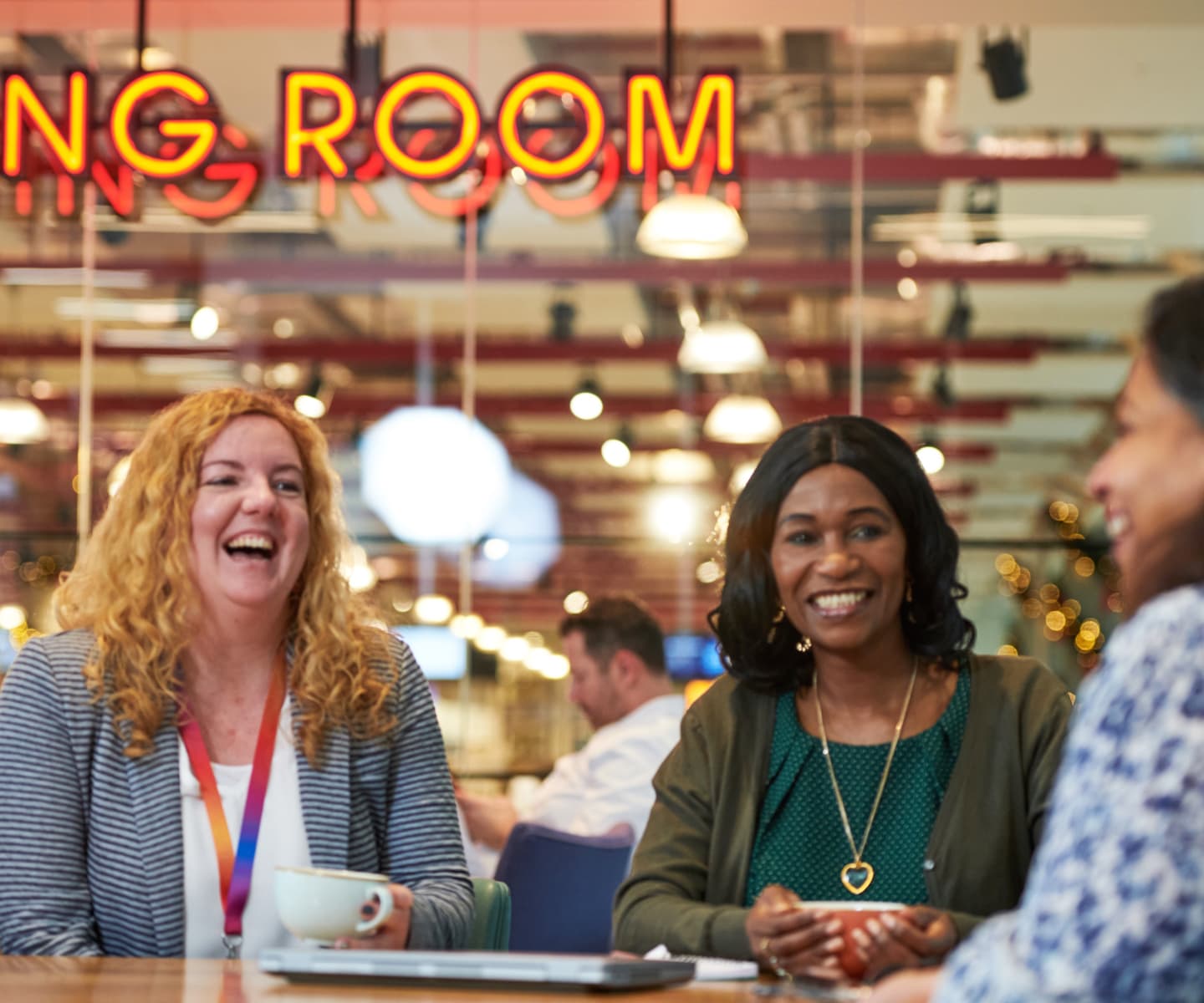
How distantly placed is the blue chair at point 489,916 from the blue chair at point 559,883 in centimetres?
134

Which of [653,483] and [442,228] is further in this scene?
[653,483]

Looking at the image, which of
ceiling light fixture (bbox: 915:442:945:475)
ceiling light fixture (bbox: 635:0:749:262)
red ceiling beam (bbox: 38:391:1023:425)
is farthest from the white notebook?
ceiling light fixture (bbox: 915:442:945:475)

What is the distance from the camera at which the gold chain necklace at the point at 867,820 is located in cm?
204

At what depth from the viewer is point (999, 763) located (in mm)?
2059

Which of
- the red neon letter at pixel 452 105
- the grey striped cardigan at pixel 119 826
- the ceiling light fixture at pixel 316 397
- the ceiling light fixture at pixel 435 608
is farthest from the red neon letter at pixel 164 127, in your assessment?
the grey striped cardigan at pixel 119 826

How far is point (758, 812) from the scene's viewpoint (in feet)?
6.94

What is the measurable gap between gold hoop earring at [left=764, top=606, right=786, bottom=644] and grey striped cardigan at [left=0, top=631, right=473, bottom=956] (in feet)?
1.58

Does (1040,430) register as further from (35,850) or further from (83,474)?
(35,850)

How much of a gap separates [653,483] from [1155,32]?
3396mm

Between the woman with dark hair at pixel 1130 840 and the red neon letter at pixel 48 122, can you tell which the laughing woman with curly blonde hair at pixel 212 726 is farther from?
the red neon letter at pixel 48 122

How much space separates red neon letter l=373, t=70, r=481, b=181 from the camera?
19.0 ft

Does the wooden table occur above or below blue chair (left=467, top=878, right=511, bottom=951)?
above

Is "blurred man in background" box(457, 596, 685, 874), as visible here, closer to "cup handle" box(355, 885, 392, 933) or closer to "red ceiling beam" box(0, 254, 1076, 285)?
"cup handle" box(355, 885, 392, 933)

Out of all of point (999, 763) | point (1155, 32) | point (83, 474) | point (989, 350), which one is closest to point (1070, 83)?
point (1155, 32)
